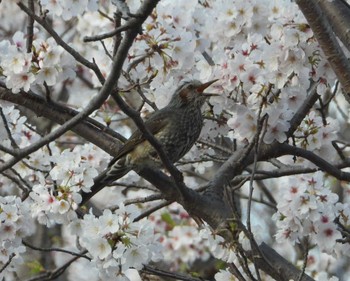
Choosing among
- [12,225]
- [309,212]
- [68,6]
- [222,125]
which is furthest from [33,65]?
[309,212]

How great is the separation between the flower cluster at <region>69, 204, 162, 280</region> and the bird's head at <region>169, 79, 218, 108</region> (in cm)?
137

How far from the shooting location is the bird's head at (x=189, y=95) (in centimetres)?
530

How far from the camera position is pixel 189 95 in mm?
5434

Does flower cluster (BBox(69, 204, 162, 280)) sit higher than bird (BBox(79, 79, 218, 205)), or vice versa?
bird (BBox(79, 79, 218, 205))

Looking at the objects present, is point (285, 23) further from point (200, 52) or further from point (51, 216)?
point (51, 216)

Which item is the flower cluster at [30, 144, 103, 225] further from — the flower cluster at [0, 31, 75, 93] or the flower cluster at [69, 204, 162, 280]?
the flower cluster at [0, 31, 75, 93]

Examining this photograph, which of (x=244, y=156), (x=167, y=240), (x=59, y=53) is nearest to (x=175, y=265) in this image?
(x=167, y=240)

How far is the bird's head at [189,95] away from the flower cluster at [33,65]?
1205mm

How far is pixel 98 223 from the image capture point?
4.05 m

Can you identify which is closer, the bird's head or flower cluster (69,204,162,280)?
flower cluster (69,204,162,280)

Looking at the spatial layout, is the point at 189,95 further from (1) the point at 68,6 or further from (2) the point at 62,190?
(2) the point at 62,190

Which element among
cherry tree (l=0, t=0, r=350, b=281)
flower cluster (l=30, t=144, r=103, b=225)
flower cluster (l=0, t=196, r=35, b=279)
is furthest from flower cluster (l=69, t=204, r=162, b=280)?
flower cluster (l=0, t=196, r=35, b=279)

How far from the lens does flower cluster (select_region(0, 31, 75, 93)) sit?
414 cm

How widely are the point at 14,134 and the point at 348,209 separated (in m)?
2.19
